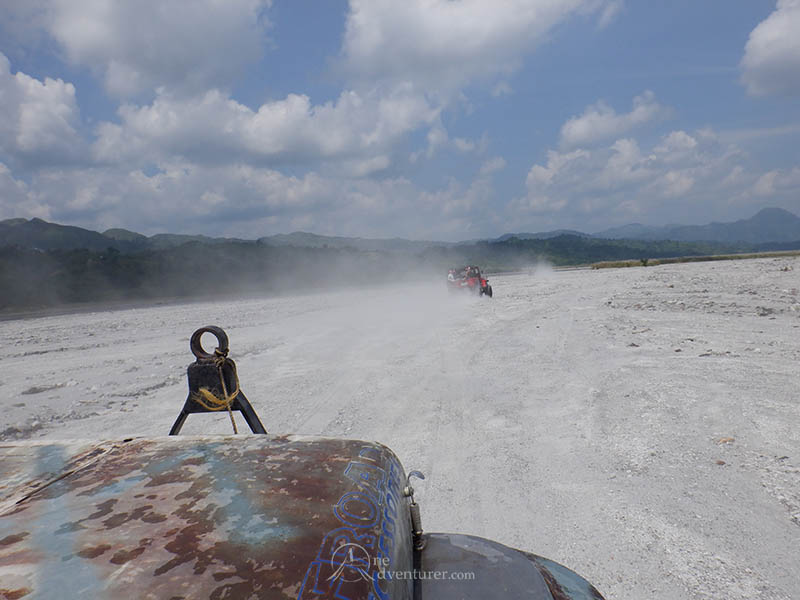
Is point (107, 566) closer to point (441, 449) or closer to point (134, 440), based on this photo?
point (134, 440)

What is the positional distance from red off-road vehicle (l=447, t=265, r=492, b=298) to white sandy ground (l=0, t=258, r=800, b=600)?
954 centimetres

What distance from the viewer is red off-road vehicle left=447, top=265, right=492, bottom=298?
2240cm

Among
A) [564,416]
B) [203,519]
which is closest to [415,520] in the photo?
[203,519]

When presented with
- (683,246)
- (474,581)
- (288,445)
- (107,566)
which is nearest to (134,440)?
(288,445)

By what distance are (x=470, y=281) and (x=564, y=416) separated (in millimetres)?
17539

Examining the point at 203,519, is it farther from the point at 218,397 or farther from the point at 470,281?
the point at 470,281

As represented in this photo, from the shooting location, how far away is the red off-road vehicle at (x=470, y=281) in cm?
2240

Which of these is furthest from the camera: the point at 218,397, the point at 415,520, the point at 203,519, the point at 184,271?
the point at 184,271

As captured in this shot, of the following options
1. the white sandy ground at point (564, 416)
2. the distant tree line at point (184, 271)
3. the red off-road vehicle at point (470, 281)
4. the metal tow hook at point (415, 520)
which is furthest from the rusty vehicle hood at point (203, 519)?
the distant tree line at point (184, 271)

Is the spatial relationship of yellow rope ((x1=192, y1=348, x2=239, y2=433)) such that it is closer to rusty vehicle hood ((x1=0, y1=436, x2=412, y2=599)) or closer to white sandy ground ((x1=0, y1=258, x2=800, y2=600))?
rusty vehicle hood ((x1=0, y1=436, x2=412, y2=599))

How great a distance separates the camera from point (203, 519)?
136cm

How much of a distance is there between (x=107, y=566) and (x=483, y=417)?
489 centimetres

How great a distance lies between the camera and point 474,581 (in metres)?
1.79

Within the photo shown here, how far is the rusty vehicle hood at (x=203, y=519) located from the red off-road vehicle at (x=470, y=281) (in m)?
20.9
